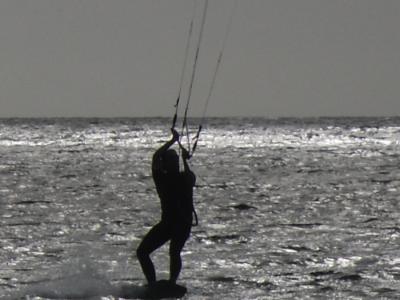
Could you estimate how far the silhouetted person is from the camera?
19625 mm

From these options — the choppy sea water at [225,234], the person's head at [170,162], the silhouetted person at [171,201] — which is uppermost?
the person's head at [170,162]

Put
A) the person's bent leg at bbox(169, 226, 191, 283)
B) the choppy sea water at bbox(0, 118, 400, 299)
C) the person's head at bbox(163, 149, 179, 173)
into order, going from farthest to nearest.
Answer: the choppy sea water at bbox(0, 118, 400, 299), the person's bent leg at bbox(169, 226, 191, 283), the person's head at bbox(163, 149, 179, 173)

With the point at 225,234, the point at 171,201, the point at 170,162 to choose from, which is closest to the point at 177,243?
the point at 171,201

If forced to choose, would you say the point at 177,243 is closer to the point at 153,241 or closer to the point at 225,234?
the point at 153,241

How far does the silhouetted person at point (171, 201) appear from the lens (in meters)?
19.6

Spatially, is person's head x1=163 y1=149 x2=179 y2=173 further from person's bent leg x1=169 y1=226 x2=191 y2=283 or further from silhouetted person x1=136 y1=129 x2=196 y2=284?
person's bent leg x1=169 y1=226 x2=191 y2=283

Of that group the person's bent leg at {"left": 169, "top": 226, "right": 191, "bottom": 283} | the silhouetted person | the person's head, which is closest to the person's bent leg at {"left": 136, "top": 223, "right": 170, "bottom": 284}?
the silhouetted person

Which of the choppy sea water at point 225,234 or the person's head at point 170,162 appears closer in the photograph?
the person's head at point 170,162

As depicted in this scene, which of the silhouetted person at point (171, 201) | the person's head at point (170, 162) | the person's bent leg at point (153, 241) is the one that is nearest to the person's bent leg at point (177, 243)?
the silhouetted person at point (171, 201)

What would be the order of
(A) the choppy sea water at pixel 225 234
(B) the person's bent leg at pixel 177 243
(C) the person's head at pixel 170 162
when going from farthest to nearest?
(A) the choppy sea water at pixel 225 234 < (B) the person's bent leg at pixel 177 243 < (C) the person's head at pixel 170 162

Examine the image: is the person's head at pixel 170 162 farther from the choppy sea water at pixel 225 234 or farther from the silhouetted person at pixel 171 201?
the choppy sea water at pixel 225 234

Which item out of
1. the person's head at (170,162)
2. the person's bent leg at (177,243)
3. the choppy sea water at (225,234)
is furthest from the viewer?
the choppy sea water at (225,234)

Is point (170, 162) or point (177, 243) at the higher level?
point (170, 162)

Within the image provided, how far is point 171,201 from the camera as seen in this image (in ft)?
65.0
